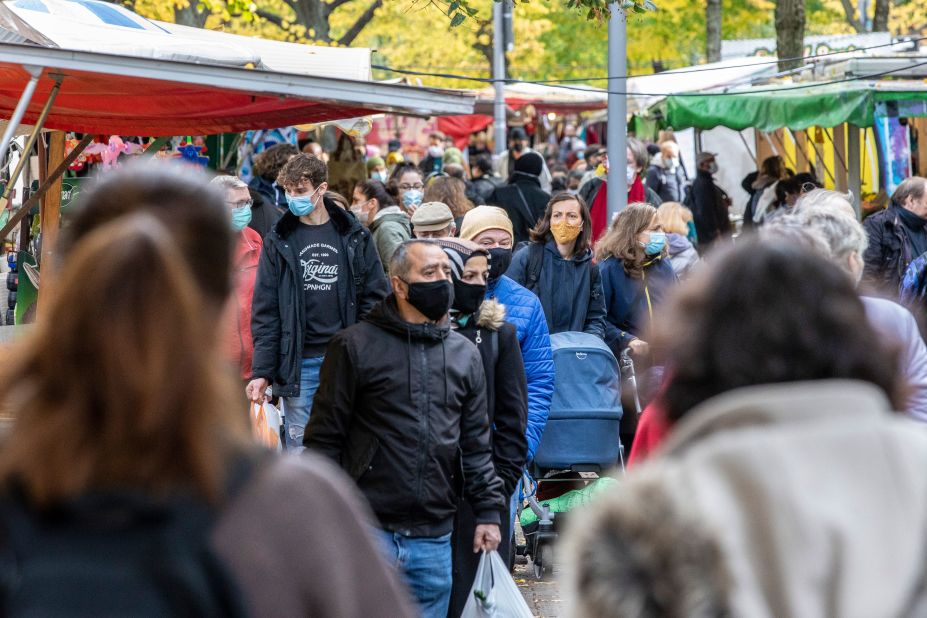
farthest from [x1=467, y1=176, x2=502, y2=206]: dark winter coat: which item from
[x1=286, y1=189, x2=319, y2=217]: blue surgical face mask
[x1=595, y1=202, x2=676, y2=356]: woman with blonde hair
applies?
[x1=286, y1=189, x2=319, y2=217]: blue surgical face mask

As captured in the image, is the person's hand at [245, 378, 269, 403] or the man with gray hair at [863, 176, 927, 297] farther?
the man with gray hair at [863, 176, 927, 297]

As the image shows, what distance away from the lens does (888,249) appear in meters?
10.6

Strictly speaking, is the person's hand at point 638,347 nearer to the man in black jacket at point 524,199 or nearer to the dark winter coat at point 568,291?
the dark winter coat at point 568,291

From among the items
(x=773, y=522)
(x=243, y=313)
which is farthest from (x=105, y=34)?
(x=773, y=522)

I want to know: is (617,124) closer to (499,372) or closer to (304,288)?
(304,288)

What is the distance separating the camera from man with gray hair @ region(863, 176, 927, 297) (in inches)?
408

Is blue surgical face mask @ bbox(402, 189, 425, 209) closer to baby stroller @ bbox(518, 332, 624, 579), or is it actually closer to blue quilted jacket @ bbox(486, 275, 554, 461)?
baby stroller @ bbox(518, 332, 624, 579)

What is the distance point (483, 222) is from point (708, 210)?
10213mm

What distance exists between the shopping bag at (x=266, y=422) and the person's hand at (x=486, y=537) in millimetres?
2102

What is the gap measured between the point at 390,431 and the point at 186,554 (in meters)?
3.20

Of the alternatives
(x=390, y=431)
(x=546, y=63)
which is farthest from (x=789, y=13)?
(x=546, y=63)

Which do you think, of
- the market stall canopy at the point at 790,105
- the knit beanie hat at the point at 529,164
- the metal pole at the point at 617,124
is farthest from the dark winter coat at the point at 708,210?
the metal pole at the point at 617,124

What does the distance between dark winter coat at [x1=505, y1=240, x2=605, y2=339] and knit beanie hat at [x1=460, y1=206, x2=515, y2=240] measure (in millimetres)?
759

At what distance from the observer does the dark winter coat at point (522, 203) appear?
12.6m
